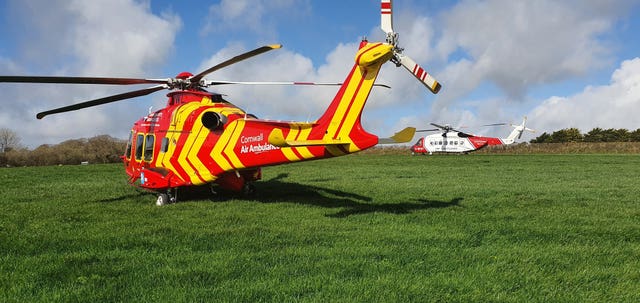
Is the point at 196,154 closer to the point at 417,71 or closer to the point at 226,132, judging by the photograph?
the point at 226,132

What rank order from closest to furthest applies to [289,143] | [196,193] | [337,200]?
[289,143], [337,200], [196,193]

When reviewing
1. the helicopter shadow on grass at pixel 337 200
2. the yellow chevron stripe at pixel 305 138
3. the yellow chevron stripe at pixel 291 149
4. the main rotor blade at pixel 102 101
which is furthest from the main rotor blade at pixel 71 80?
the yellow chevron stripe at pixel 305 138

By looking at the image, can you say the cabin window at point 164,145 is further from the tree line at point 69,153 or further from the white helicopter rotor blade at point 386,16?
the tree line at point 69,153

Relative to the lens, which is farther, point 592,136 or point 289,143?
point 592,136

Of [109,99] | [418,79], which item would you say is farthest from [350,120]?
[109,99]

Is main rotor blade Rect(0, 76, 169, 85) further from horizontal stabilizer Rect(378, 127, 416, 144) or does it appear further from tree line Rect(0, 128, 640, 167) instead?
tree line Rect(0, 128, 640, 167)

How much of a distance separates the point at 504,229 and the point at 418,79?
3.13 metres

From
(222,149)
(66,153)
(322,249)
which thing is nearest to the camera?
(322,249)

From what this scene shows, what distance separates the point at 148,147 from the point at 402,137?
7.53 m

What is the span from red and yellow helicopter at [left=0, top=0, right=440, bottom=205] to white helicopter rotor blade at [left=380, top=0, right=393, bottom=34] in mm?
18

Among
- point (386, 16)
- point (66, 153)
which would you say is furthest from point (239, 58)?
point (66, 153)

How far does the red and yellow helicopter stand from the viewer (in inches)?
359

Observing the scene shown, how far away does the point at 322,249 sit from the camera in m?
6.77

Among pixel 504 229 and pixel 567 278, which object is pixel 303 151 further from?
pixel 567 278
